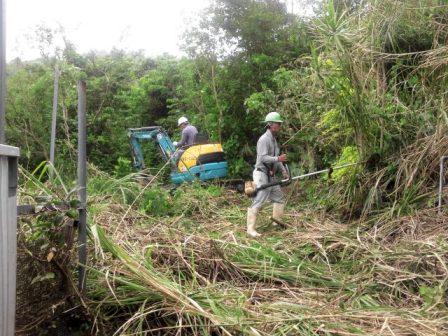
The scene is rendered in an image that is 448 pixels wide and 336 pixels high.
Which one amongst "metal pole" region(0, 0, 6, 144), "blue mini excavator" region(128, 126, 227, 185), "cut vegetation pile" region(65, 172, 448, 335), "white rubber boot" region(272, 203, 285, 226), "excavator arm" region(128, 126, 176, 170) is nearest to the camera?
"metal pole" region(0, 0, 6, 144)

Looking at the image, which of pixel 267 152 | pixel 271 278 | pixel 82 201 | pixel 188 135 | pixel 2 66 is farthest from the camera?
pixel 188 135

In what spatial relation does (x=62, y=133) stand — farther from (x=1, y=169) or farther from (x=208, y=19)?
(x=1, y=169)

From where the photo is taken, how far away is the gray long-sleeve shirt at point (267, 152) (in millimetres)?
7637

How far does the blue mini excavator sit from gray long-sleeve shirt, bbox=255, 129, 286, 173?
283 centimetres

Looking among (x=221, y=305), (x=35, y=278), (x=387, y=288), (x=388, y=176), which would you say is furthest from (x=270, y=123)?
(x=35, y=278)

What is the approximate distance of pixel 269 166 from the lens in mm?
7836

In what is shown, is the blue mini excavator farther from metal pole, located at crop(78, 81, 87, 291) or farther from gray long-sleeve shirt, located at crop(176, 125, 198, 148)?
metal pole, located at crop(78, 81, 87, 291)

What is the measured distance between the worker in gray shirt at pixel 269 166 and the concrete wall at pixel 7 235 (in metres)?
4.89

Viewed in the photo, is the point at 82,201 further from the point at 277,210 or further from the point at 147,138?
the point at 147,138

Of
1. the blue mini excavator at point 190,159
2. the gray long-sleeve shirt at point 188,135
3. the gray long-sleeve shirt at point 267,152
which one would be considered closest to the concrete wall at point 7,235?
the gray long-sleeve shirt at point 267,152

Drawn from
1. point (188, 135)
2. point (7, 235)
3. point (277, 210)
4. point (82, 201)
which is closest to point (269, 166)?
point (277, 210)

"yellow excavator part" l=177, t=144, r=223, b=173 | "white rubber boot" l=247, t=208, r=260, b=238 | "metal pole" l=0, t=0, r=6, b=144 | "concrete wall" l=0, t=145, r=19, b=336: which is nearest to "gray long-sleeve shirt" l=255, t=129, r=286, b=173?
"white rubber boot" l=247, t=208, r=260, b=238

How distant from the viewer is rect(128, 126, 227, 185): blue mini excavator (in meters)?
10.7

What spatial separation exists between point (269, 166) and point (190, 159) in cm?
339
